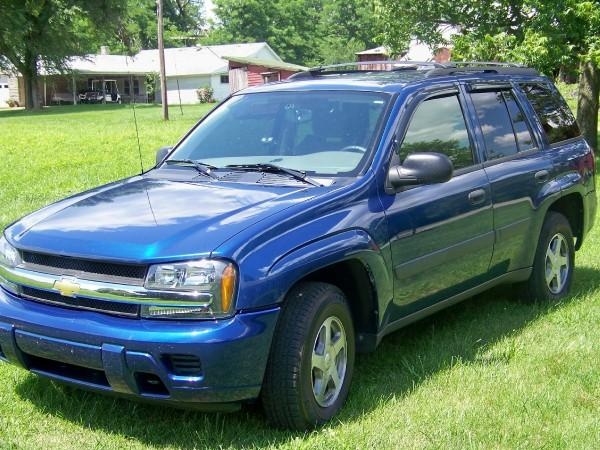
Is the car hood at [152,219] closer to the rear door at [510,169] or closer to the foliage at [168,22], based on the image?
the rear door at [510,169]

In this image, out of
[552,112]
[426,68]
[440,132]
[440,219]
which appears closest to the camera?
[440,219]

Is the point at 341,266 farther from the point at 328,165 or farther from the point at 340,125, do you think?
the point at 340,125

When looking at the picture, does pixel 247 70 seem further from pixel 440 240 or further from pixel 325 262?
pixel 325 262

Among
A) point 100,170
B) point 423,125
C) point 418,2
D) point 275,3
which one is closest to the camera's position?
point 423,125

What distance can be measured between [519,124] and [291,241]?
284 cm

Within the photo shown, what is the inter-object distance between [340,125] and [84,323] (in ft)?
6.54

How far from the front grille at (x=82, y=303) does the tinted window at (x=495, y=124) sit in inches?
113

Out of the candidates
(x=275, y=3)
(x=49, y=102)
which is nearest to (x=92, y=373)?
(x=49, y=102)

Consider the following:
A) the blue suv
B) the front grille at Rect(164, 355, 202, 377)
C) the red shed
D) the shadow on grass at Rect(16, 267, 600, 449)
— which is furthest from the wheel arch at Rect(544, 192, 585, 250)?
the red shed

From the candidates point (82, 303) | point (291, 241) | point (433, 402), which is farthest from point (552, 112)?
point (82, 303)

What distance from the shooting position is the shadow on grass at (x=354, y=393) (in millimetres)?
4055

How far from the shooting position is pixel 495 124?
230 inches

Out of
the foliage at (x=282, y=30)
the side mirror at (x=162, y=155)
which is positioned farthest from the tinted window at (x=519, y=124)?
the foliage at (x=282, y=30)

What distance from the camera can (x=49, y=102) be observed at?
2530 inches
